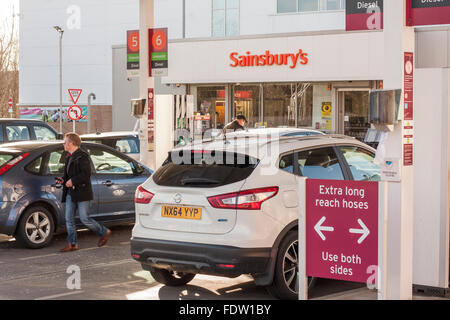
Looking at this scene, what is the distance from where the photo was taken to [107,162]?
1184cm

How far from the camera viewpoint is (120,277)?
28.4 feet

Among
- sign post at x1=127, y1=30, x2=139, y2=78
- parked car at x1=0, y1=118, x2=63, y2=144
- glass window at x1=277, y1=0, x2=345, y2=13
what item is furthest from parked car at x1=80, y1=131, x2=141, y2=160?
glass window at x1=277, y1=0, x2=345, y2=13

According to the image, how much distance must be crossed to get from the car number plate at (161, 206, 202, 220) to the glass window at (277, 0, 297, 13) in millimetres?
32784

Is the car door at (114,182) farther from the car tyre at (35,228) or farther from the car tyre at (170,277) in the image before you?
the car tyre at (170,277)

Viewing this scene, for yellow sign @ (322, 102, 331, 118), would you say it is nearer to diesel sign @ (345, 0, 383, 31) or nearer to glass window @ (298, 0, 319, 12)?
glass window @ (298, 0, 319, 12)

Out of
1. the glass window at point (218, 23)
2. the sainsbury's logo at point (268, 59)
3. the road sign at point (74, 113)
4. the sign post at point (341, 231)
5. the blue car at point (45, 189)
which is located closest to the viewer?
the sign post at point (341, 231)

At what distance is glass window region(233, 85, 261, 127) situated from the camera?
90.1ft

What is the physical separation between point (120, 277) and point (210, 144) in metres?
2.09

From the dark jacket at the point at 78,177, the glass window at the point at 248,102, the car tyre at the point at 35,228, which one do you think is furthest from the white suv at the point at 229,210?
the glass window at the point at 248,102

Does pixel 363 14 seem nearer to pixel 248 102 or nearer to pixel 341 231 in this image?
pixel 341 231

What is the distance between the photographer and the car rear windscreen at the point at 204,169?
7.22m

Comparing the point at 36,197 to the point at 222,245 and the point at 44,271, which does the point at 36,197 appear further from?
the point at 222,245

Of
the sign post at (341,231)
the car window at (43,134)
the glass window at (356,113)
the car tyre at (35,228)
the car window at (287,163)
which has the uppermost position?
the glass window at (356,113)

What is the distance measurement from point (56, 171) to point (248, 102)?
56.2 ft
